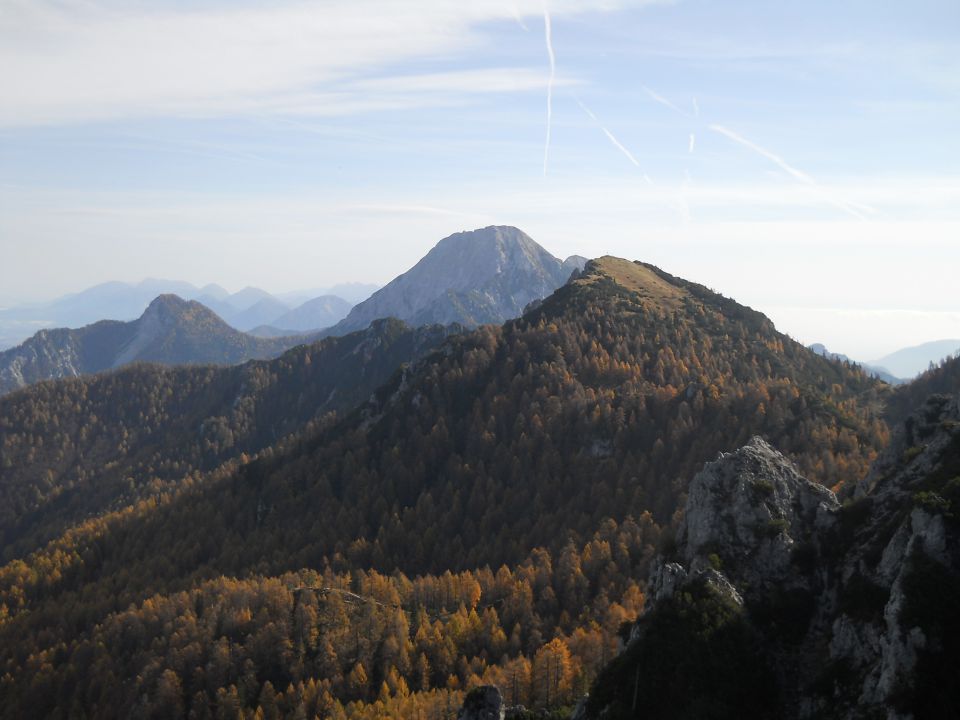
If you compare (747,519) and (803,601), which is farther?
(747,519)

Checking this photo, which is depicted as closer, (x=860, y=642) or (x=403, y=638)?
(x=860, y=642)

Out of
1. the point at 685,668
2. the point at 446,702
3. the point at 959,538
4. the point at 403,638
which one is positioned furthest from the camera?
the point at 403,638

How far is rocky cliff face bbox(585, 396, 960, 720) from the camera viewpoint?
4728 centimetres

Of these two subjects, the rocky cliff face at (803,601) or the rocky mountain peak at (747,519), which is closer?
the rocky cliff face at (803,601)

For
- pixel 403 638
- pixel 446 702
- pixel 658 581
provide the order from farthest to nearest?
pixel 403 638, pixel 446 702, pixel 658 581

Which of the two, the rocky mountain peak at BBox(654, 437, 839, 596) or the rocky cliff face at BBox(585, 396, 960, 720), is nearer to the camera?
the rocky cliff face at BBox(585, 396, 960, 720)

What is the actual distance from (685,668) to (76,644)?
7285 inches

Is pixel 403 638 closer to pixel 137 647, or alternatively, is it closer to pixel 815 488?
pixel 137 647

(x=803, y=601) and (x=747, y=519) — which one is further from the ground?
(x=747, y=519)

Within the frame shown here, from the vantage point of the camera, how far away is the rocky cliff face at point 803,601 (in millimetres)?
47281

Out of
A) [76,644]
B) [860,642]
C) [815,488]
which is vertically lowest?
[76,644]

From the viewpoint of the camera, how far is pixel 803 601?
6312 centimetres

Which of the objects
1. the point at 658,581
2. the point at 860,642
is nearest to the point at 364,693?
the point at 658,581

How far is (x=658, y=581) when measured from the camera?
238 ft
